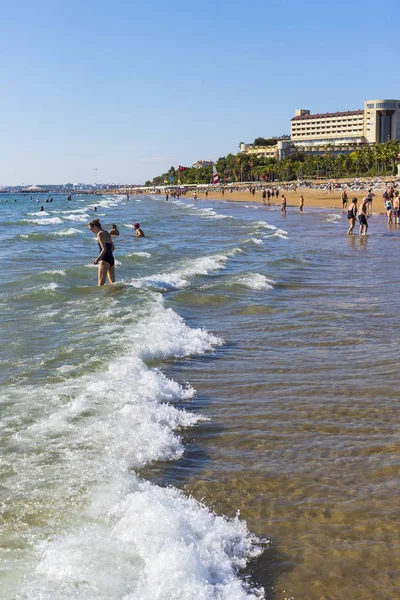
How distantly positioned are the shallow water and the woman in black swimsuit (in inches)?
81.1

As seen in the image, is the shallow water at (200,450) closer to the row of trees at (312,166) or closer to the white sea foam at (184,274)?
the white sea foam at (184,274)

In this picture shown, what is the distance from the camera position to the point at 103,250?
Answer: 42.8 feet

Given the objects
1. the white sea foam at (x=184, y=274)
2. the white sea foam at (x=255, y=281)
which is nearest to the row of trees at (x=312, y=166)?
the white sea foam at (x=184, y=274)

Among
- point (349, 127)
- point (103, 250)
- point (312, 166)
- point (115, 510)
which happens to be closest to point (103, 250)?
point (103, 250)

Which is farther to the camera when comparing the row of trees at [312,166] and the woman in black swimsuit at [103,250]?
the row of trees at [312,166]

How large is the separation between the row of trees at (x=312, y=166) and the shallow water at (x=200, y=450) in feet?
350

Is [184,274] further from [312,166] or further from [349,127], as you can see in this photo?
[349,127]

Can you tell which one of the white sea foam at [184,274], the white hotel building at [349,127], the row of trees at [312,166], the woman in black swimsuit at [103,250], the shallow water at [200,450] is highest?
the white hotel building at [349,127]

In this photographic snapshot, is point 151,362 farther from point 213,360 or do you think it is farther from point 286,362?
point 286,362

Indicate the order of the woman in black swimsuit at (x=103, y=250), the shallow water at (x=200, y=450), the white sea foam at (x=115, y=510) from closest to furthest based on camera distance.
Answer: the white sea foam at (x=115, y=510) < the shallow water at (x=200, y=450) < the woman in black swimsuit at (x=103, y=250)

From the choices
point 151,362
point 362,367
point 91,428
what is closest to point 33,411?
point 91,428

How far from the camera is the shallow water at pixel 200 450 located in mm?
3270

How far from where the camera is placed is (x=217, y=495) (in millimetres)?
4145

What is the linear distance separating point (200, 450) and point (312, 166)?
437ft
